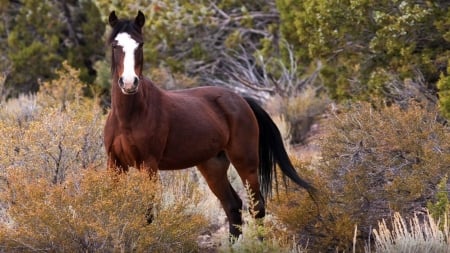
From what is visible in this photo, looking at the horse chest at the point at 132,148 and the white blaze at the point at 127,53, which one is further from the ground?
the white blaze at the point at 127,53

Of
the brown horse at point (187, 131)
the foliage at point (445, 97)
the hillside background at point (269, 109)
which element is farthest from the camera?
the foliage at point (445, 97)

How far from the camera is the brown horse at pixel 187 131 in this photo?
6.78m

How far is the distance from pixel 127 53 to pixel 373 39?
5.40 meters

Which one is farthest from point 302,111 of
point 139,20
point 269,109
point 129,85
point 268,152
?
point 129,85

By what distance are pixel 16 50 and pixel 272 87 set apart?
17.1 ft

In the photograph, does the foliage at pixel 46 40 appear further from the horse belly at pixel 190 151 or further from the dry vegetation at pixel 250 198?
the horse belly at pixel 190 151

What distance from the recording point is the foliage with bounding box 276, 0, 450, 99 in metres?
10.9

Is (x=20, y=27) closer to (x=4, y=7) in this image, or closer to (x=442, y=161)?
(x=4, y=7)

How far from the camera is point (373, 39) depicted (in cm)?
1131

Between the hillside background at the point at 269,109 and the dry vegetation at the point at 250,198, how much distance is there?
0.05ft

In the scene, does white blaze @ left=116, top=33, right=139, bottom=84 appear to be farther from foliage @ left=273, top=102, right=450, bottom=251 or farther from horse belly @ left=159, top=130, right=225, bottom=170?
foliage @ left=273, top=102, right=450, bottom=251

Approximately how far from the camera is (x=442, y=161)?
287 inches

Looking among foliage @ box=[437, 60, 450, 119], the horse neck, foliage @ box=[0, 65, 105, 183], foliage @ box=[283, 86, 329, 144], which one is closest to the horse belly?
the horse neck

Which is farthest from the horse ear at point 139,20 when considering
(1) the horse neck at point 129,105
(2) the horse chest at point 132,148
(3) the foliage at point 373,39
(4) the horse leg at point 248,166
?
(3) the foliage at point 373,39
